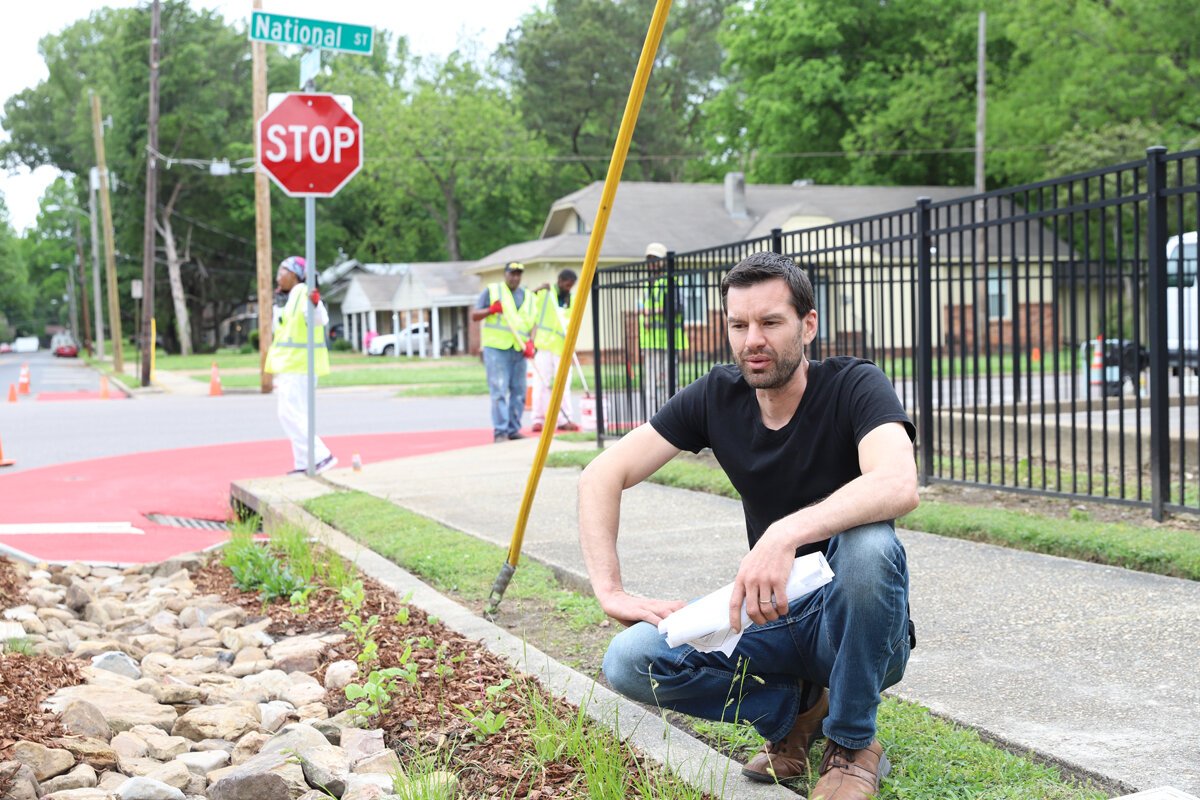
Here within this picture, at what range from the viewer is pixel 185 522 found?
9.54 metres

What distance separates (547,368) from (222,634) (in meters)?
9.84

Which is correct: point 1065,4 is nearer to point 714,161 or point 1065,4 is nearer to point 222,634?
point 714,161

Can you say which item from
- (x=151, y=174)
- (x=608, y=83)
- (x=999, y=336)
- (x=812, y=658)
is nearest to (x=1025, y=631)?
(x=812, y=658)

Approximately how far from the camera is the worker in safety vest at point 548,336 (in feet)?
47.6

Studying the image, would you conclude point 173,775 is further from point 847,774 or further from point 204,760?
point 847,774

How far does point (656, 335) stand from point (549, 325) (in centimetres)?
386

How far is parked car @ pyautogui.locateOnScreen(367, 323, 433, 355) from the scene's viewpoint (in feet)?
187

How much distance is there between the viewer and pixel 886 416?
10.1 feet

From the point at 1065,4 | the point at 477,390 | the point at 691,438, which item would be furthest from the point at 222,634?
the point at 1065,4

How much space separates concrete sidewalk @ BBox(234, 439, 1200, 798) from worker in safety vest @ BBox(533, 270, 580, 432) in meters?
6.23

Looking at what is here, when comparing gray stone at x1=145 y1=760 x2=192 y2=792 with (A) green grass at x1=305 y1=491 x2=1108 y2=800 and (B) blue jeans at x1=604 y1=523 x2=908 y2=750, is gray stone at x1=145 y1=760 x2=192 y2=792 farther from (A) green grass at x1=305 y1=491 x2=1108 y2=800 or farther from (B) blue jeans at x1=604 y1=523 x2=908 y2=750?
(B) blue jeans at x1=604 y1=523 x2=908 y2=750

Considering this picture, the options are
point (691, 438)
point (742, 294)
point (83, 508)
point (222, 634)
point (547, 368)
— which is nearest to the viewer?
point (742, 294)

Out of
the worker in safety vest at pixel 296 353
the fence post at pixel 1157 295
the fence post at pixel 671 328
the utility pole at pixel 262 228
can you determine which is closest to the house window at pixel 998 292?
the fence post at pixel 1157 295

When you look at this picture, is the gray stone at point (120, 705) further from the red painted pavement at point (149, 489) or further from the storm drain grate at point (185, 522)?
the storm drain grate at point (185, 522)
